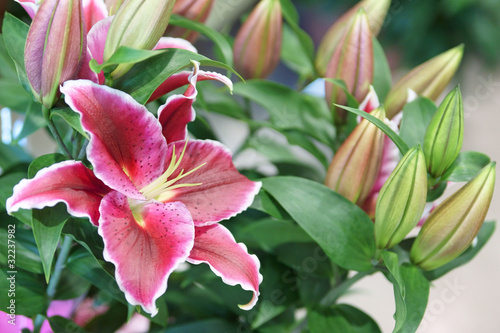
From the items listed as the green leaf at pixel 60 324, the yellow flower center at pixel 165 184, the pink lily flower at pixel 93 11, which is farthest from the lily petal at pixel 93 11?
the green leaf at pixel 60 324

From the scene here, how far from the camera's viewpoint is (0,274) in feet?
1.16

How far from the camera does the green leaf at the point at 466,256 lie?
430 millimetres

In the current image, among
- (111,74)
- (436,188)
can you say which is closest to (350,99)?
(436,188)

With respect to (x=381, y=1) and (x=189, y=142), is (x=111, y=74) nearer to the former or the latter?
(x=189, y=142)

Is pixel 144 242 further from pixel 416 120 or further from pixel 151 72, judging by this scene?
pixel 416 120

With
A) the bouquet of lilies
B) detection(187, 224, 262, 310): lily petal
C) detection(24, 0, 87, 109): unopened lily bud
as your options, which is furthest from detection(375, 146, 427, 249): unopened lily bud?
detection(24, 0, 87, 109): unopened lily bud

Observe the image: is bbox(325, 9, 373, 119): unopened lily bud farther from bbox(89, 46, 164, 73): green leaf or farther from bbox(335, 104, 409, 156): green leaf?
bbox(89, 46, 164, 73): green leaf

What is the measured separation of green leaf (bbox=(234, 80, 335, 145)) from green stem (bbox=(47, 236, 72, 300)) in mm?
186

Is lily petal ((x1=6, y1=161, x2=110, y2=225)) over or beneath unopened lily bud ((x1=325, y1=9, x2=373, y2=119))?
beneath

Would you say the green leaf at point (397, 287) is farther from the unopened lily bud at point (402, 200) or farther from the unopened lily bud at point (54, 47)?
the unopened lily bud at point (54, 47)

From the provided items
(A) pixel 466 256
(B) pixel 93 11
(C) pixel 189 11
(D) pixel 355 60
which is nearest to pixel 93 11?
(B) pixel 93 11

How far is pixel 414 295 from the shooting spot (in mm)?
376

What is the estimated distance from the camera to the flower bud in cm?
37

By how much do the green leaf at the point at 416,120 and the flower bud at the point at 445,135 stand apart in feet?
0.06
